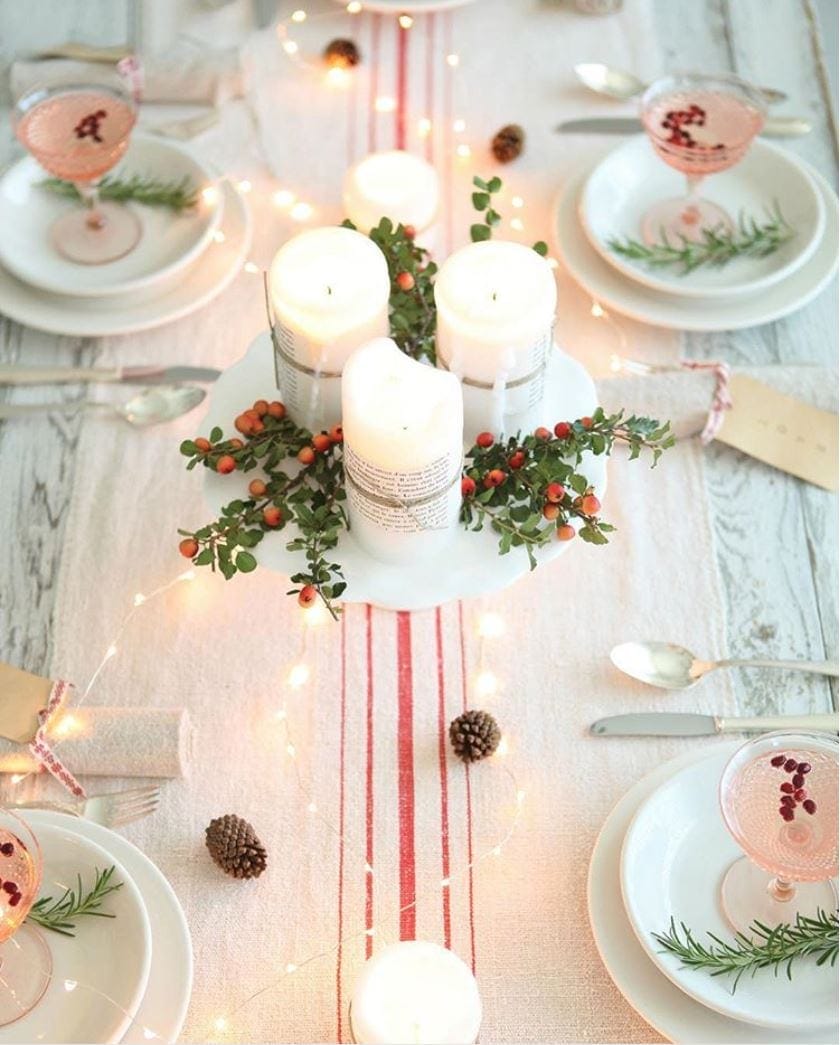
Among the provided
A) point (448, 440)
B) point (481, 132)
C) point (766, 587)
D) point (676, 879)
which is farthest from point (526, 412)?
point (481, 132)

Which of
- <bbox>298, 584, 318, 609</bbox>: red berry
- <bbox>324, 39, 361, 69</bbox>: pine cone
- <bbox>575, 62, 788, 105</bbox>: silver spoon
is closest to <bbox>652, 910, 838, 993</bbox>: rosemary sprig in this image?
<bbox>298, 584, 318, 609</bbox>: red berry

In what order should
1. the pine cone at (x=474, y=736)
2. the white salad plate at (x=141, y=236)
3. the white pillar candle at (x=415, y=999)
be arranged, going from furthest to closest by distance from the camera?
1. the white salad plate at (x=141, y=236)
2. the pine cone at (x=474, y=736)
3. the white pillar candle at (x=415, y=999)

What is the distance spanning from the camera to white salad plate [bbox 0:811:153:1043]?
1.02 m

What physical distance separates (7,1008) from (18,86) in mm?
1185

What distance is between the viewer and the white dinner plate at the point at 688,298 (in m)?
1.50

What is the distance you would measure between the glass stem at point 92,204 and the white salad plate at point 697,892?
0.95 m

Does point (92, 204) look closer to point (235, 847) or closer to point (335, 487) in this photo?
point (335, 487)

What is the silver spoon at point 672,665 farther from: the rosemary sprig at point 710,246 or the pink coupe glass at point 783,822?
the rosemary sprig at point 710,246

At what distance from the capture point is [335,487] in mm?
1203

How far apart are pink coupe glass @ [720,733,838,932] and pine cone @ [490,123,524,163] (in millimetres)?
902

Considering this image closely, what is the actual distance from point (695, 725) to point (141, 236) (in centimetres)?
88

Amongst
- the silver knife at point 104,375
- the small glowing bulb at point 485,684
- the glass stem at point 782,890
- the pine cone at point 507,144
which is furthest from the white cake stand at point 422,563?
the pine cone at point 507,144

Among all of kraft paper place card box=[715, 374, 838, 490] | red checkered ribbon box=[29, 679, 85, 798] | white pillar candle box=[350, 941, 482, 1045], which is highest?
kraft paper place card box=[715, 374, 838, 490]

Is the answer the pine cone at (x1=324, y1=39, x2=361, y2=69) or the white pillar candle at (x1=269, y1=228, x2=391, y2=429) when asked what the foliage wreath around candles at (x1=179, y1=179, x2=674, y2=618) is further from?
the pine cone at (x1=324, y1=39, x2=361, y2=69)
